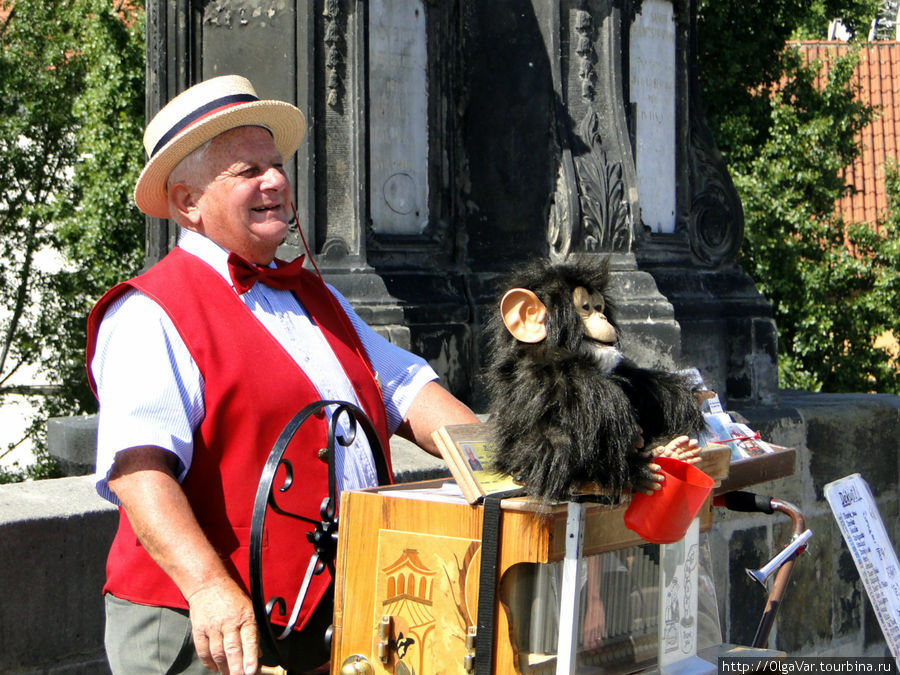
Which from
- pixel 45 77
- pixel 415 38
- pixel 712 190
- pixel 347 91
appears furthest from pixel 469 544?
pixel 45 77

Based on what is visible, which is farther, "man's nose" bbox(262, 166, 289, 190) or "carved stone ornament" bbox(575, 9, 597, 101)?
"carved stone ornament" bbox(575, 9, 597, 101)

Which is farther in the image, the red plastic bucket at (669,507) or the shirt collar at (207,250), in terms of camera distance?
the shirt collar at (207,250)

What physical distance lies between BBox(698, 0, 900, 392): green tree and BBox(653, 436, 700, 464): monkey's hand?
8999mm

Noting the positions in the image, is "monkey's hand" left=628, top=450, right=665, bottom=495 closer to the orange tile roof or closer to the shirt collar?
the shirt collar

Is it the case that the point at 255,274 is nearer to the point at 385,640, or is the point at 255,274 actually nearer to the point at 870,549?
the point at 385,640

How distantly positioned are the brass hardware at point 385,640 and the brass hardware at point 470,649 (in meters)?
0.14

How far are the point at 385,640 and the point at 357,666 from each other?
0.07 m

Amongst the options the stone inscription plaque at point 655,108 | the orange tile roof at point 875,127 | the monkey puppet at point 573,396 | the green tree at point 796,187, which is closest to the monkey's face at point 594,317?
the monkey puppet at point 573,396

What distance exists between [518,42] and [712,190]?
3.79 feet

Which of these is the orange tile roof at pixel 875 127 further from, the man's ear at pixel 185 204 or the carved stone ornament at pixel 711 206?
the man's ear at pixel 185 204

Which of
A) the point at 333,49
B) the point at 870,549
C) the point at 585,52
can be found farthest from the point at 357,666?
the point at 585,52

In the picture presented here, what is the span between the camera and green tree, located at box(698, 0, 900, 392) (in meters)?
10.9

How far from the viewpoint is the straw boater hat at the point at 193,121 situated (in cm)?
236

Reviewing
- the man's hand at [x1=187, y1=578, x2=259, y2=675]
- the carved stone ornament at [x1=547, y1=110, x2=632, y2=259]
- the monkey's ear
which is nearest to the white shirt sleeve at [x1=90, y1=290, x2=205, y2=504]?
the man's hand at [x1=187, y1=578, x2=259, y2=675]
